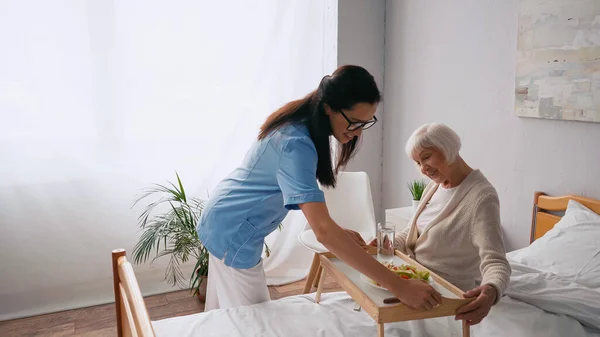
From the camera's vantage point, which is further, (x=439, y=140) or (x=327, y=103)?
(x=439, y=140)

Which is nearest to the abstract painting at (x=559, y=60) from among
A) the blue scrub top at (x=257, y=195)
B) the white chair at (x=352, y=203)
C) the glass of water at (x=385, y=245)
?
the white chair at (x=352, y=203)

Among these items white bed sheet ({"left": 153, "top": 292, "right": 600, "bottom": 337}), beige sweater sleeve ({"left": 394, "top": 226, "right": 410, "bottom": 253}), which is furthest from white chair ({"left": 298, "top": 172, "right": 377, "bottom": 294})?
white bed sheet ({"left": 153, "top": 292, "right": 600, "bottom": 337})

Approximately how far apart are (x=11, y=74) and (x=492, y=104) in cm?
269

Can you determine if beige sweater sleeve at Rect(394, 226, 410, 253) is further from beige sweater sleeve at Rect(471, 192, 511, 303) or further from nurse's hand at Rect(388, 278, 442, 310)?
nurse's hand at Rect(388, 278, 442, 310)

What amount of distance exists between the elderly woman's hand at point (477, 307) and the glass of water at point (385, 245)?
37cm

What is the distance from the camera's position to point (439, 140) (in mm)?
1830

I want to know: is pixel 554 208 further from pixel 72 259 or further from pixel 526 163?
pixel 72 259

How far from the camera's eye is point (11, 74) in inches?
115

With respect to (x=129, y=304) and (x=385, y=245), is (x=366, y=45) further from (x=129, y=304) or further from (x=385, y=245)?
(x=129, y=304)

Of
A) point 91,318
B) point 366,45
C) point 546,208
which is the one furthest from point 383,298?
point 366,45

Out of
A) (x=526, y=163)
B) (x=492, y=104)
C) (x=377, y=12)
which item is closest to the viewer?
(x=526, y=163)

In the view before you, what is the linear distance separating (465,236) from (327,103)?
0.68 meters

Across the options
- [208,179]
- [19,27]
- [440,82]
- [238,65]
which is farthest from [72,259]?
[440,82]

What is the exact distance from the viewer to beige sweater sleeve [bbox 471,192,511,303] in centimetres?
155
